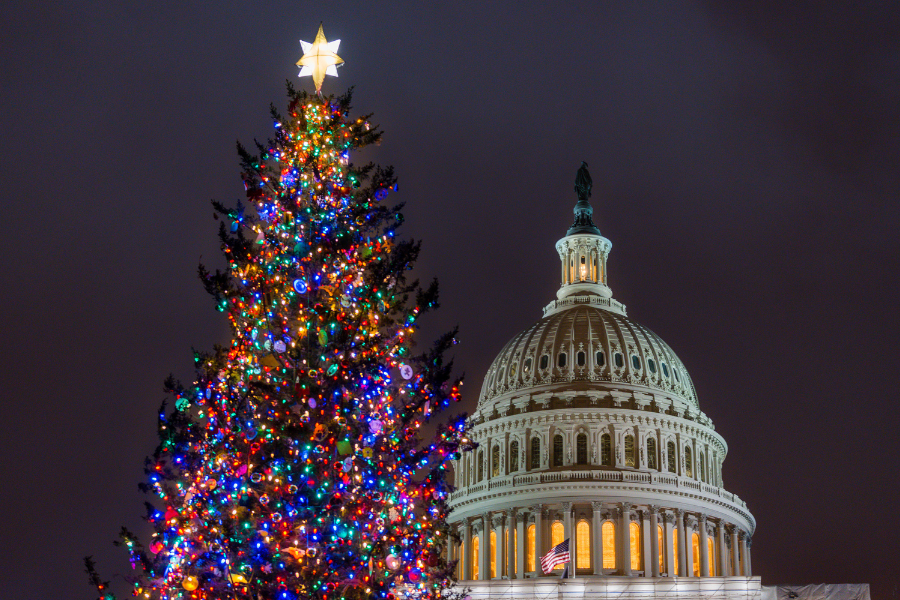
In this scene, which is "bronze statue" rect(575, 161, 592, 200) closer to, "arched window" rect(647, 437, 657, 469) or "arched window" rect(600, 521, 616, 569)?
"arched window" rect(647, 437, 657, 469)

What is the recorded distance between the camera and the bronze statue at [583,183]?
109m

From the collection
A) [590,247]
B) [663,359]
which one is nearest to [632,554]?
[663,359]

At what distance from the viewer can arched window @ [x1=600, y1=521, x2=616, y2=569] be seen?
79062 millimetres

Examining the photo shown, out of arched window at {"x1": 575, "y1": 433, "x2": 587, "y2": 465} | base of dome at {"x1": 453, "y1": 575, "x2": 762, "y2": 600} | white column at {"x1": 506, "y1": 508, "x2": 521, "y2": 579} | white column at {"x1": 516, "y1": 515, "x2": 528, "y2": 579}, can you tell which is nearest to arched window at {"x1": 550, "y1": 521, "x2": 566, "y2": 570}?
white column at {"x1": 516, "y1": 515, "x2": 528, "y2": 579}

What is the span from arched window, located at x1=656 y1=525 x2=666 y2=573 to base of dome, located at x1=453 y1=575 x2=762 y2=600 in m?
8.69

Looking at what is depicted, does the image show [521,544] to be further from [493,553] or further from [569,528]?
[569,528]

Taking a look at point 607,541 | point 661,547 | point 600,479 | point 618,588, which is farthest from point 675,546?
point 618,588

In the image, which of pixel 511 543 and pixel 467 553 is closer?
pixel 511 543

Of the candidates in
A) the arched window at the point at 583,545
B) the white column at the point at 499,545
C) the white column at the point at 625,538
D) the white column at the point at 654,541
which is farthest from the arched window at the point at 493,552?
the white column at the point at 654,541

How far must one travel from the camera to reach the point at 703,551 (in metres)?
81.8

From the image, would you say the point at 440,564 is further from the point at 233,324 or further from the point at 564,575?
the point at 564,575

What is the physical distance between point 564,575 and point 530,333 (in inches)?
1276

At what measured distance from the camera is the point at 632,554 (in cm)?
7956

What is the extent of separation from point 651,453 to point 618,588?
675 inches
